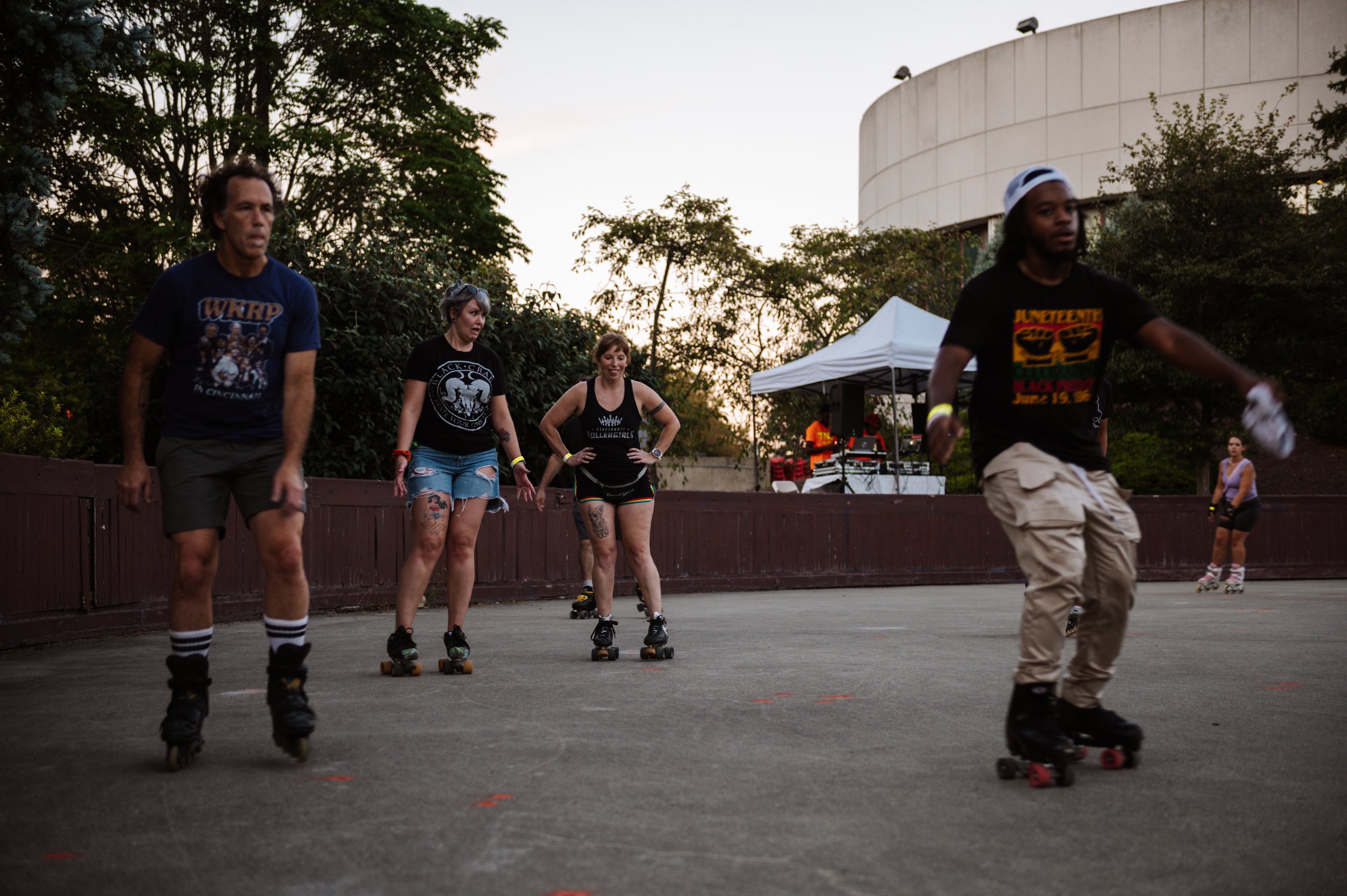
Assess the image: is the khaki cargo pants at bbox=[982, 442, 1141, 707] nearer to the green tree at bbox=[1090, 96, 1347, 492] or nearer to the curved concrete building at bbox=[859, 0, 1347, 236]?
the green tree at bbox=[1090, 96, 1347, 492]

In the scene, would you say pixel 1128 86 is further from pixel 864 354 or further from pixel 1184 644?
pixel 1184 644

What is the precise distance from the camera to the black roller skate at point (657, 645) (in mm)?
7168

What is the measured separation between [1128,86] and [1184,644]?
47863 millimetres

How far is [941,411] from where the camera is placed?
147 inches

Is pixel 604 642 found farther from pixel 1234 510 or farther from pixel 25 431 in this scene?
pixel 25 431

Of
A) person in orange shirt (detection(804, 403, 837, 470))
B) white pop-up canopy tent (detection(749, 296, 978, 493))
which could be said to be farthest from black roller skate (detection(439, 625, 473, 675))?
person in orange shirt (detection(804, 403, 837, 470))

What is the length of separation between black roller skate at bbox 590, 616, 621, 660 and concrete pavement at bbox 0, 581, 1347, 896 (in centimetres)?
10

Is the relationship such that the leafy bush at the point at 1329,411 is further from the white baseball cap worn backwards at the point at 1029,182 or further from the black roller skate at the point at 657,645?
the white baseball cap worn backwards at the point at 1029,182

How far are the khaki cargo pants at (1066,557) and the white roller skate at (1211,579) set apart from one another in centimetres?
1281

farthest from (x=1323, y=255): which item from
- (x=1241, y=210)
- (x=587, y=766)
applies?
(x=587, y=766)

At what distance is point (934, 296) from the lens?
3669 centimetres

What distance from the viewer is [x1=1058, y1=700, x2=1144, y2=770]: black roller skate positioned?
398cm

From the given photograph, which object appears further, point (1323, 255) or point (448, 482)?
point (1323, 255)

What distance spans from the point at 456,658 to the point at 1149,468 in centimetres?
2874
